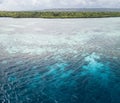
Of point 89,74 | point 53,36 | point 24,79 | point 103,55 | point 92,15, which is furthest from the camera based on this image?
point 92,15

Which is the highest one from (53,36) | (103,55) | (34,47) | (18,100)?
(18,100)

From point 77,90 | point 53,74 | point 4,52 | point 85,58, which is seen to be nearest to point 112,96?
point 77,90

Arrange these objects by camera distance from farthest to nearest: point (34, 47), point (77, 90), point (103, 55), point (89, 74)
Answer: point (34, 47) < point (103, 55) < point (89, 74) < point (77, 90)

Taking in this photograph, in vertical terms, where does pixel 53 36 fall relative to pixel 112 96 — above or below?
below

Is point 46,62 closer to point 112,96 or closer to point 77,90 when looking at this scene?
point 77,90

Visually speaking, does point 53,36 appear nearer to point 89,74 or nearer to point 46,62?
point 46,62

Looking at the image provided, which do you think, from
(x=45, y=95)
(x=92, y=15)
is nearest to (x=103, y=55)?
(x=45, y=95)

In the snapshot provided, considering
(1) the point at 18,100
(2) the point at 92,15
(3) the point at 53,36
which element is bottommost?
(2) the point at 92,15

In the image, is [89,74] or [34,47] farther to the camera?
[34,47]

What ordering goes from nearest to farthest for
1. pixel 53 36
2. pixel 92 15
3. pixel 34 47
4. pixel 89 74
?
1. pixel 89 74
2. pixel 34 47
3. pixel 53 36
4. pixel 92 15
